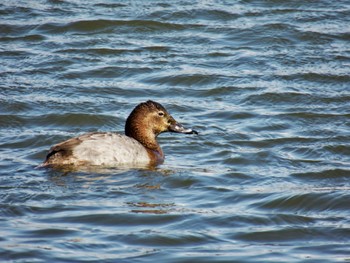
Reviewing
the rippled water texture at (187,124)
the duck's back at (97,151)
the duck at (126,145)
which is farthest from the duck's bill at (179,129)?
the duck's back at (97,151)

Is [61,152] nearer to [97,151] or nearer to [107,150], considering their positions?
[97,151]

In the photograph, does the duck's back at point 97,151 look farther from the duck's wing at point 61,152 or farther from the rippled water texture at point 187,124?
the rippled water texture at point 187,124

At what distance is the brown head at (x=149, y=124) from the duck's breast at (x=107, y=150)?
2.09 feet

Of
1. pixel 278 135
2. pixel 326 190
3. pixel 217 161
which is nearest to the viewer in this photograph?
pixel 326 190

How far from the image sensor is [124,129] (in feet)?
38.6

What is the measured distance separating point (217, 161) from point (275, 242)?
9.54 ft

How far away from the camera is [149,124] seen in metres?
11.1

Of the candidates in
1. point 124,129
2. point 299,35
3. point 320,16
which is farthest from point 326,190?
point 320,16

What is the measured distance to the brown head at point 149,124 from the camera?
1098cm

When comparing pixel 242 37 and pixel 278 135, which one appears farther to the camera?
pixel 242 37

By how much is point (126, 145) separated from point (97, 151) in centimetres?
41

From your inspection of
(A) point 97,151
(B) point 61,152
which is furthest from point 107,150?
(B) point 61,152

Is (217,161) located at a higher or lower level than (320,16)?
lower

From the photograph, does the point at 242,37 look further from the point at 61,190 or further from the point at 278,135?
the point at 61,190
